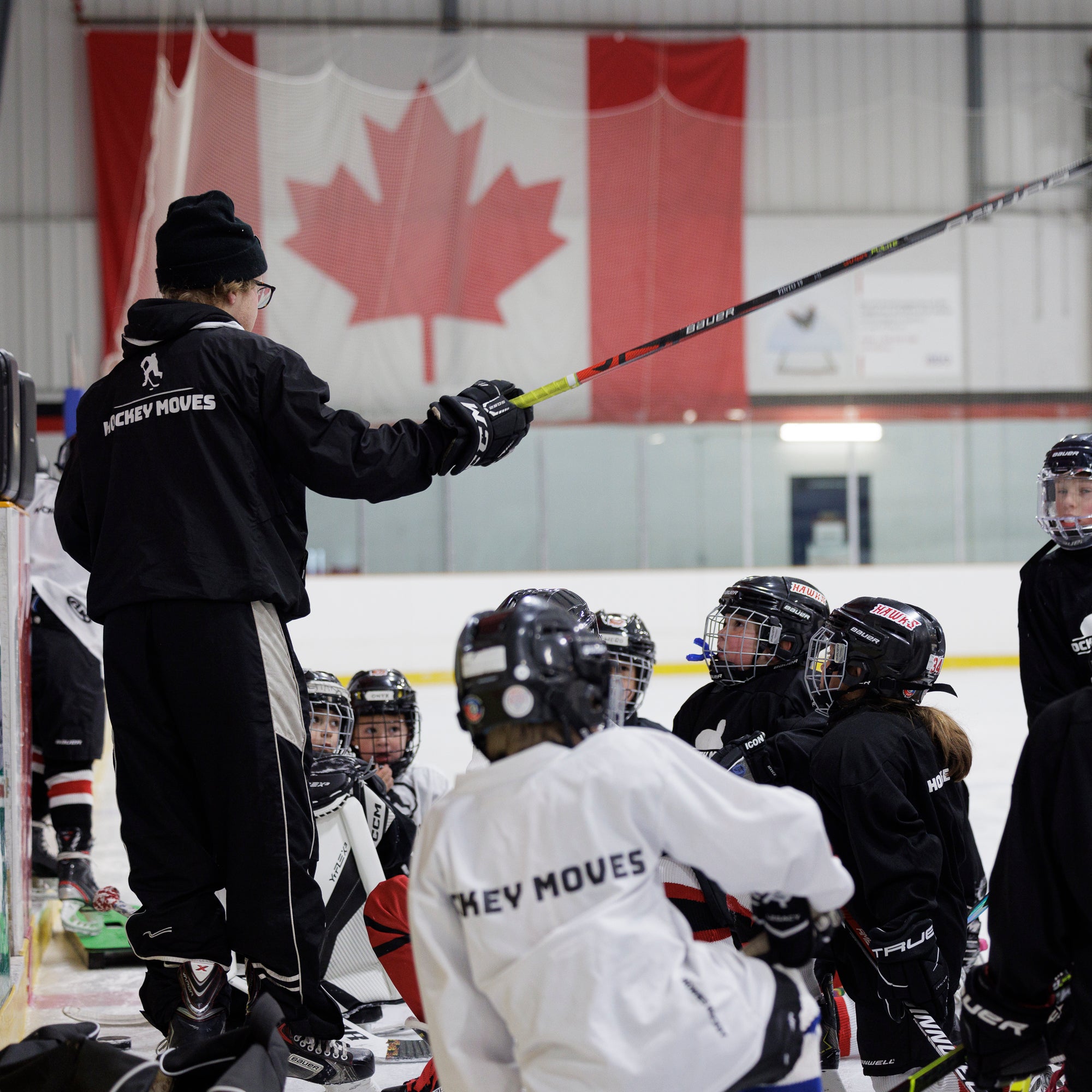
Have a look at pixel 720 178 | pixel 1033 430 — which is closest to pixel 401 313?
pixel 720 178

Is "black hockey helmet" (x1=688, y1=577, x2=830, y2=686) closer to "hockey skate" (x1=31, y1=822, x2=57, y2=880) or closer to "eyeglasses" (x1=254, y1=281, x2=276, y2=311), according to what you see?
"eyeglasses" (x1=254, y1=281, x2=276, y2=311)

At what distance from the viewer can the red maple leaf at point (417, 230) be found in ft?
36.1

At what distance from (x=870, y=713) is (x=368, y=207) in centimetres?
947

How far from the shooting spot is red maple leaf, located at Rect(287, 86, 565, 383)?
11.0 m

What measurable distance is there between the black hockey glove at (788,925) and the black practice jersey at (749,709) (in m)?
1.16

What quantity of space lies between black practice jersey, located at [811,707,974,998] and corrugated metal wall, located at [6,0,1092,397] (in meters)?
10.8

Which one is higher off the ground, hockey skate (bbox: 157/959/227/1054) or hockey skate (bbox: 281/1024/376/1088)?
hockey skate (bbox: 157/959/227/1054)

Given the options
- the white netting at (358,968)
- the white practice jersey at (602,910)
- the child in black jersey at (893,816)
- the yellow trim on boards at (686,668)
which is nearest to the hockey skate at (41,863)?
the white netting at (358,968)

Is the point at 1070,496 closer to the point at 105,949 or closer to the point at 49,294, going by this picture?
the point at 105,949

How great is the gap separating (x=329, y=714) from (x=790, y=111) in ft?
36.7

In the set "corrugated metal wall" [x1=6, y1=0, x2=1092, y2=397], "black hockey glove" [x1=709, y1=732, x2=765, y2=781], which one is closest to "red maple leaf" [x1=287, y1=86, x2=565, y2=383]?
"corrugated metal wall" [x1=6, y1=0, x2=1092, y2=397]

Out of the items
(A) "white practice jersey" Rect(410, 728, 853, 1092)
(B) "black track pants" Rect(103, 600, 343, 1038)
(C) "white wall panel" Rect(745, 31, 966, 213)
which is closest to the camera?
(A) "white practice jersey" Rect(410, 728, 853, 1092)

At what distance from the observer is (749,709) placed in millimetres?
2758

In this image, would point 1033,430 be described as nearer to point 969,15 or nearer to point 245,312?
point 969,15
